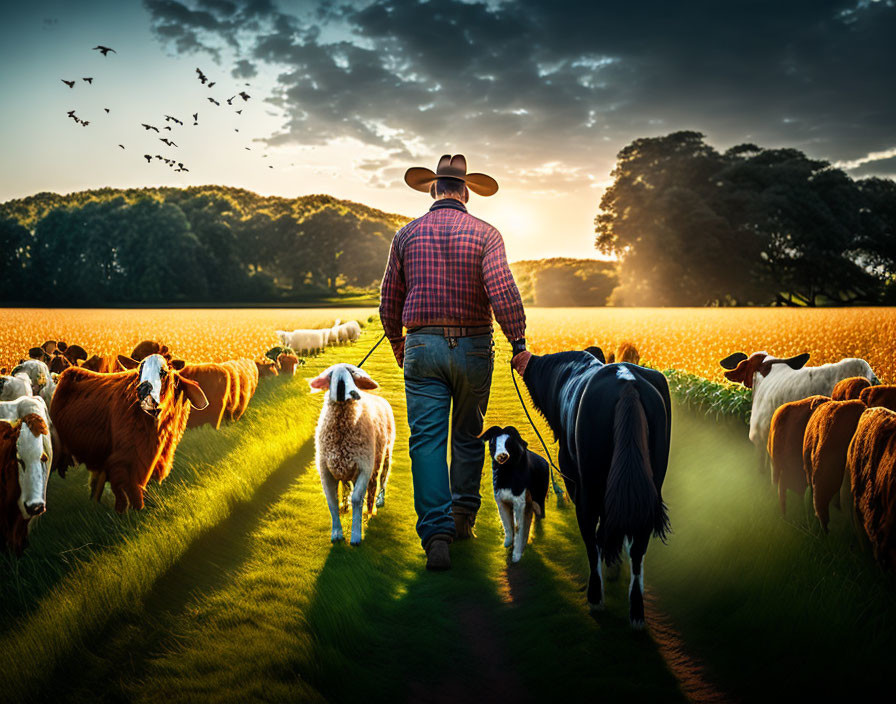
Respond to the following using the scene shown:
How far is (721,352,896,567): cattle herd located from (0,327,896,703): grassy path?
26cm

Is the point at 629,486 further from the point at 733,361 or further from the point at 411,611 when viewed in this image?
the point at 733,361

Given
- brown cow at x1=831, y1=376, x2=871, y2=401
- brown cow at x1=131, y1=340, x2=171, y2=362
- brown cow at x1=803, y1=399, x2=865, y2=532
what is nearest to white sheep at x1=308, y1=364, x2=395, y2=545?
brown cow at x1=131, y1=340, x2=171, y2=362

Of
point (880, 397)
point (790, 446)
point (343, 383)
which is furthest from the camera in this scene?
point (343, 383)

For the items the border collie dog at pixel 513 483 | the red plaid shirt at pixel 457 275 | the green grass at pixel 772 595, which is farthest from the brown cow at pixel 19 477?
the green grass at pixel 772 595

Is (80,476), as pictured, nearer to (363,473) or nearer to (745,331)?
(363,473)

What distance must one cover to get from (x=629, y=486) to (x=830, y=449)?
1902 mm

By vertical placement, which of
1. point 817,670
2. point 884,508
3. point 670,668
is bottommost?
point 670,668

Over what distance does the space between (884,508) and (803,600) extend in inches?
30.7

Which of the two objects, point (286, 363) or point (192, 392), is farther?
point (286, 363)

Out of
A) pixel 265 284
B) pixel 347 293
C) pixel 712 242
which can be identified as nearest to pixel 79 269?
pixel 265 284

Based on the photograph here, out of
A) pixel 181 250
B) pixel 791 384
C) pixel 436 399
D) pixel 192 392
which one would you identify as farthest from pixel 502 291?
pixel 181 250

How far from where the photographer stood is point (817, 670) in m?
3.30

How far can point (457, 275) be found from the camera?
18.4ft

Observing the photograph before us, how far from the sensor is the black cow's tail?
3.70m
